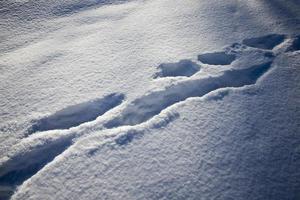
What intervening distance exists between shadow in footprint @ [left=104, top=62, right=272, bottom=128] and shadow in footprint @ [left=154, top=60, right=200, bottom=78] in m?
0.05

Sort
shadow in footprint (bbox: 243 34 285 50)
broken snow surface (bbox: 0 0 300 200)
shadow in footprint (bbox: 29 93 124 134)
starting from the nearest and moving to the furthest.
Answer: broken snow surface (bbox: 0 0 300 200)
shadow in footprint (bbox: 29 93 124 134)
shadow in footprint (bbox: 243 34 285 50)

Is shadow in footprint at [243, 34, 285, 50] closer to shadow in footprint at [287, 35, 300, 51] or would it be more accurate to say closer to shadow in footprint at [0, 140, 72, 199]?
shadow in footprint at [287, 35, 300, 51]

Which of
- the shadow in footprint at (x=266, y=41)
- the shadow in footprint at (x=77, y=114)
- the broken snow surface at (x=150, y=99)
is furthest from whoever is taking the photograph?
the shadow in footprint at (x=266, y=41)

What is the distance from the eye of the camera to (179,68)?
1135mm

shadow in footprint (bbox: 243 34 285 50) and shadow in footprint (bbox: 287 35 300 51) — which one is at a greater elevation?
shadow in footprint (bbox: 243 34 285 50)

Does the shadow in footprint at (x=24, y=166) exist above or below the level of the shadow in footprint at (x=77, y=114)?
below

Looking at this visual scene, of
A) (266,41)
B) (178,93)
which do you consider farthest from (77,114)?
(266,41)

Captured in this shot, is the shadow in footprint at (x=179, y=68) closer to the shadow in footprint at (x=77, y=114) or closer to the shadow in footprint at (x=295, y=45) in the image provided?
the shadow in footprint at (x=77, y=114)

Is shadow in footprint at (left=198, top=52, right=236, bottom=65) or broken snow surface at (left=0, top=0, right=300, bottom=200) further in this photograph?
shadow in footprint at (left=198, top=52, right=236, bottom=65)

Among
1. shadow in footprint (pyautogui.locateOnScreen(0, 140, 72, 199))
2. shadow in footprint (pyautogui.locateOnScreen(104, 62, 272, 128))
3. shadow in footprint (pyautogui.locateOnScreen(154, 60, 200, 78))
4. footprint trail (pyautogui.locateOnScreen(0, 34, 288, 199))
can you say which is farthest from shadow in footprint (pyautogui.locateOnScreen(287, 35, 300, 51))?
shadow in footprint (pyautogui.locateOnScreen(0, 140, 72, 199))

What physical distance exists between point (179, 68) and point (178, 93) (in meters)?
0.12

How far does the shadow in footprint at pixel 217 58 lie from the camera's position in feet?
3.80

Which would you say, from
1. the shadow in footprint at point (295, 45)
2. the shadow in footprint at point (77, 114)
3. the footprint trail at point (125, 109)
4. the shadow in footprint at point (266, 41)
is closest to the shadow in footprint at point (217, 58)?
the footprint trail at point (125, 109)

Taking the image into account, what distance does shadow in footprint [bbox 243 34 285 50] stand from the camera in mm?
1222
